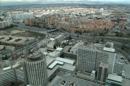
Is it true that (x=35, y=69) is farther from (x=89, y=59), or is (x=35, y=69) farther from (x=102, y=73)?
(x=102, y=73)

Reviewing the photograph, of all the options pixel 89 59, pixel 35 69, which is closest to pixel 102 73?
pixel 89 59

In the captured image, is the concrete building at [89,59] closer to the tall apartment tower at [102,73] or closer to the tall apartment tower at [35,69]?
the tall apartment tower at [102,73]

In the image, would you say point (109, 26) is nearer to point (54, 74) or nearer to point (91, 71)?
point (91, 71)

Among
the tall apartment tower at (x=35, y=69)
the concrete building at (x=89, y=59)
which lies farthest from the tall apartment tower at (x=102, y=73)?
the tall apartment tower at (x=35, y=69)

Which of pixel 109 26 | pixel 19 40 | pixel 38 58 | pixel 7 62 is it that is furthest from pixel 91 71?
pixel 109 26

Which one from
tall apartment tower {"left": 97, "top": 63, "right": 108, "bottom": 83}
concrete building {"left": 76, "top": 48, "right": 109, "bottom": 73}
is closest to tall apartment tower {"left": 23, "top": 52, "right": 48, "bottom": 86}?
concrete building {"left": 76, "top": 48, "right": 109, "bottom": 73}

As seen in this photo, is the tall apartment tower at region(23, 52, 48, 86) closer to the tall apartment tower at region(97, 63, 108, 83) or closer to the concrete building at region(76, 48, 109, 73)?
the concrete building at region(76, 48, 109, 73)

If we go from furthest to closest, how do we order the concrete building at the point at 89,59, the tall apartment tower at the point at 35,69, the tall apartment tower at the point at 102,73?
the concrete building at the point at 89,59, the tall apartment tower at the point at 102,73, the tall apartment tower at the point at 35,69
